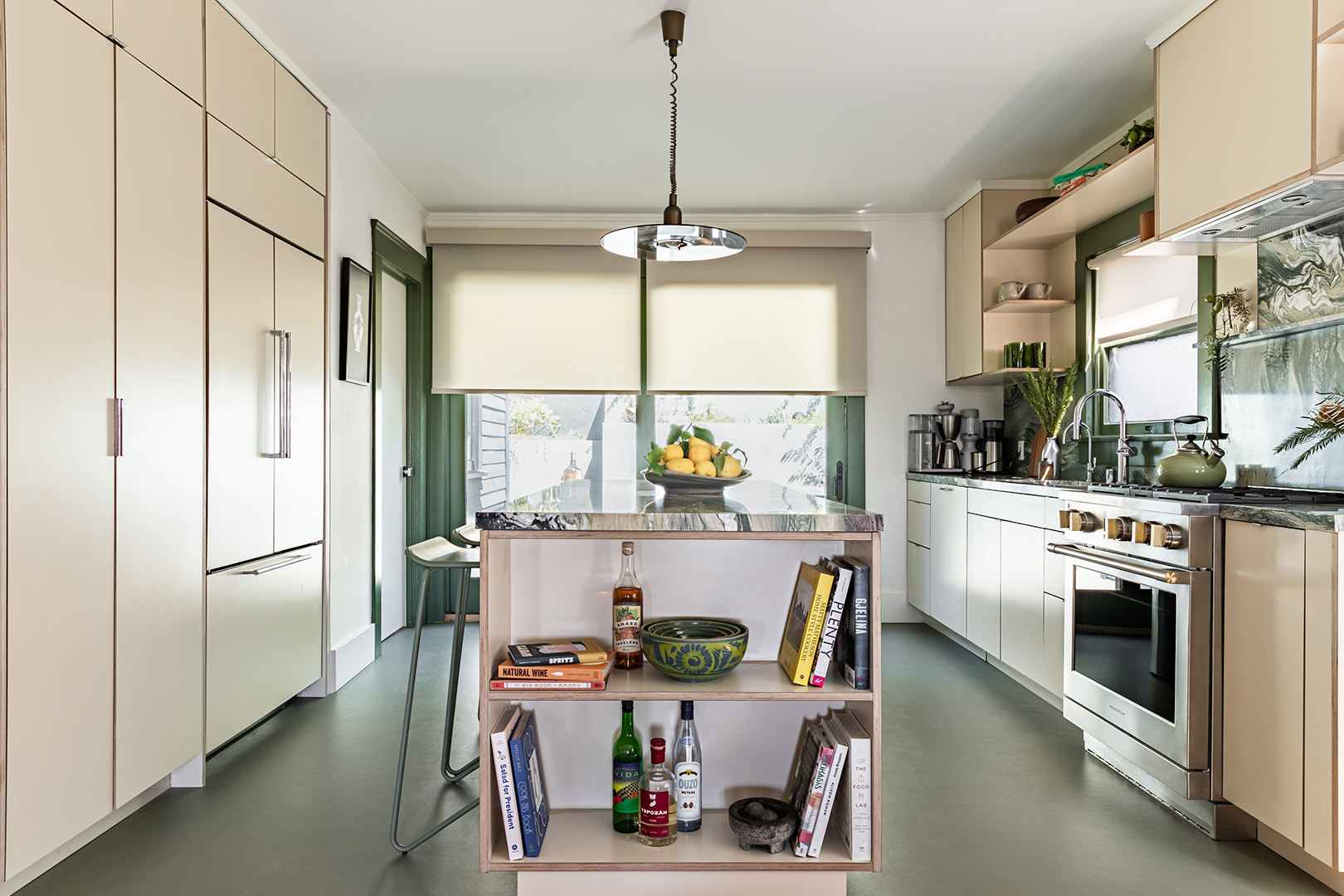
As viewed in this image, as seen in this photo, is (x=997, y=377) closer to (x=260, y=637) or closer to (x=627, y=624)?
(x=627, y=624)

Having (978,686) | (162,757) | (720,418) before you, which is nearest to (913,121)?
(720,418)

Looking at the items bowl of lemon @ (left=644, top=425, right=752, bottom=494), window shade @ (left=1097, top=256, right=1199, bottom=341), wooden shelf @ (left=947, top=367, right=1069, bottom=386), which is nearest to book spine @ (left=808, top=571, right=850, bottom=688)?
Answer: bowl of lemon @ (left=644, top=425, right=752, bottom=494)

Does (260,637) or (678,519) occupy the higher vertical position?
(678,519)

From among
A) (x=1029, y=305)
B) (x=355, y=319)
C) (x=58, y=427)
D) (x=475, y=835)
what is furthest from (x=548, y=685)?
(x=1029, y=305)

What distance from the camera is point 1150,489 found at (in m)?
2.64

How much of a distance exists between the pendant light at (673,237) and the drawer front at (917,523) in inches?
101

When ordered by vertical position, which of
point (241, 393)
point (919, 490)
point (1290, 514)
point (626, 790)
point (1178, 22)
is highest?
point (1178, 22)

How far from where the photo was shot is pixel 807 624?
5.84 feet

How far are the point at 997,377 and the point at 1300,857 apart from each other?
10.3 feet

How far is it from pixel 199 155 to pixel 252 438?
37.4 inches

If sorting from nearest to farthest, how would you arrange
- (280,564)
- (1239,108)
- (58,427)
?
1. (58,427)
2. (1239,108)
3. (280,564)

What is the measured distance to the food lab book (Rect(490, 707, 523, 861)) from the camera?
173 cm

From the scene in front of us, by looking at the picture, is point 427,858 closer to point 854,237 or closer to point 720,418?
point 720,418

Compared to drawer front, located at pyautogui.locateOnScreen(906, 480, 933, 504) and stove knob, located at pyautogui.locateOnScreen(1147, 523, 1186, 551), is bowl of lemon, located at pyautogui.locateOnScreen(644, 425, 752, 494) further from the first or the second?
drawer front, located at pyautogui.locateOnScreen(906, 480, 933, 504)
